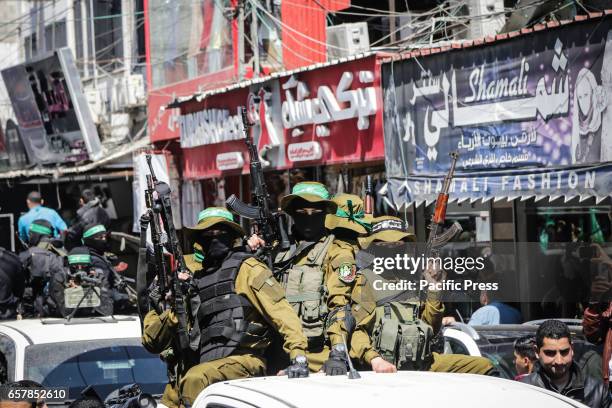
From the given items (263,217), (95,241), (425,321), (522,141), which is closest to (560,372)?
(425,321)

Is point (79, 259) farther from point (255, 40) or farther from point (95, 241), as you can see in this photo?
point (255, 40)

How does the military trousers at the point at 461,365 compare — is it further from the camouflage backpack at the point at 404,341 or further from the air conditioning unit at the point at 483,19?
the air conditioning unit at the point at 483,19

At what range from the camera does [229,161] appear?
15883mm

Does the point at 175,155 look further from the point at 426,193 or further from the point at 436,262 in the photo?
the point at 436,262

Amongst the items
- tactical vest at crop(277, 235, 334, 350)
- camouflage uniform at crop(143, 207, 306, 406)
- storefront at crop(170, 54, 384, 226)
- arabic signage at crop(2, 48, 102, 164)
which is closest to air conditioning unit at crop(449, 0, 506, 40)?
storefront at crop(170, 54, 384, 226)

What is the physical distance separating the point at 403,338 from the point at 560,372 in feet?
2.94

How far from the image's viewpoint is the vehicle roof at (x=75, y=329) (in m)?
7.42

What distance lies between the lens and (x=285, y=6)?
1614 cm

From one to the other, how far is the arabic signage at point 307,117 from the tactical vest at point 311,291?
19.7 ft

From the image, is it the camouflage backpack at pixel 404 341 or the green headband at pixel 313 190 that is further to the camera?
the green headband at pixel 313 190

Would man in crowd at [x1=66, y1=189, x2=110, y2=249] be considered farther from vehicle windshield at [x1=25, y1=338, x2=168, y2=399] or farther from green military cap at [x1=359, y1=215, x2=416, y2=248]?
green military cap at [x1=359, y1=215, x2=416, y2=248]

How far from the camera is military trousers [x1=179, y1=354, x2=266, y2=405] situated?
5766mm

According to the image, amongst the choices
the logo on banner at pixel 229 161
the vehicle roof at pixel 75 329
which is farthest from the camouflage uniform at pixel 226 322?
the logo on banner at pixel 229 161

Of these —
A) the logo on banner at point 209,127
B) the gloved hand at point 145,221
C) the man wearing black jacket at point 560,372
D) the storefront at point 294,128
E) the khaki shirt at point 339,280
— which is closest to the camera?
the man wearing black jacket at point 560,372
